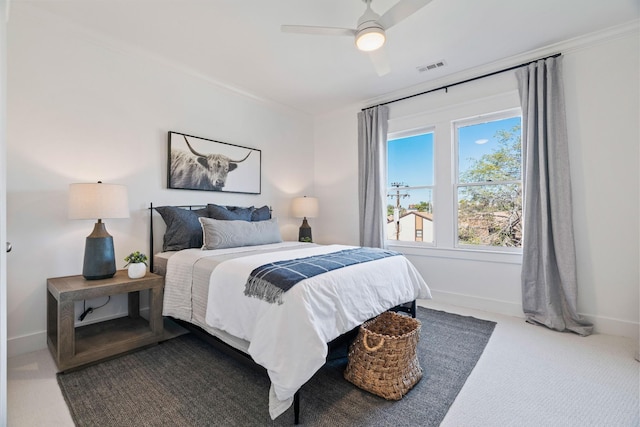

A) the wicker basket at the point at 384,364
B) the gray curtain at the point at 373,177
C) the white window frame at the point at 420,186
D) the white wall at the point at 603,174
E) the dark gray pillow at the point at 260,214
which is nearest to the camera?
the wicker basket at the point at 384,364

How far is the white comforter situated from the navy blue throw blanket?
1.5 inches

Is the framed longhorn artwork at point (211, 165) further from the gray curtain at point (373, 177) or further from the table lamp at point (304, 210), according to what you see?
the gray curtain at point (373, 177)

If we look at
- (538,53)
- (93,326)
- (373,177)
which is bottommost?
(93,326)

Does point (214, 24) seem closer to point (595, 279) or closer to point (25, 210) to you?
point (25, 210)

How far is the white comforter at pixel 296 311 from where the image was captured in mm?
1478

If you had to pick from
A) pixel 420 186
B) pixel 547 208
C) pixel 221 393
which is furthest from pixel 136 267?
pixel 547 208

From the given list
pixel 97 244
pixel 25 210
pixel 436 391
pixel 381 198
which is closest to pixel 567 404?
pixel 436 391

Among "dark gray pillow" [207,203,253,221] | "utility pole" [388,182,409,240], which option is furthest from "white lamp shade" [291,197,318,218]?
"utility pole" [388,182,409,240]

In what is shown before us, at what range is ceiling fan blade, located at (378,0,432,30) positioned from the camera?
1.78 m

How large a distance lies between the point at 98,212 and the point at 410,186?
11.0 feet

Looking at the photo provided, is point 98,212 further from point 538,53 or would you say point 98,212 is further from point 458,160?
point 538,53

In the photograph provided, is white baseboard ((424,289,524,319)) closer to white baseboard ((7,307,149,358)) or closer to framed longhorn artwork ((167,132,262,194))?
framed longhorn artwork ((167,132,262,194))

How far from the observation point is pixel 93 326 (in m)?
2.55

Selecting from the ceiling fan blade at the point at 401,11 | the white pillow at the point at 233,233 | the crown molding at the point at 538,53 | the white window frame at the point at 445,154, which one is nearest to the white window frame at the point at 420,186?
the white window frame at the point at 445,154
